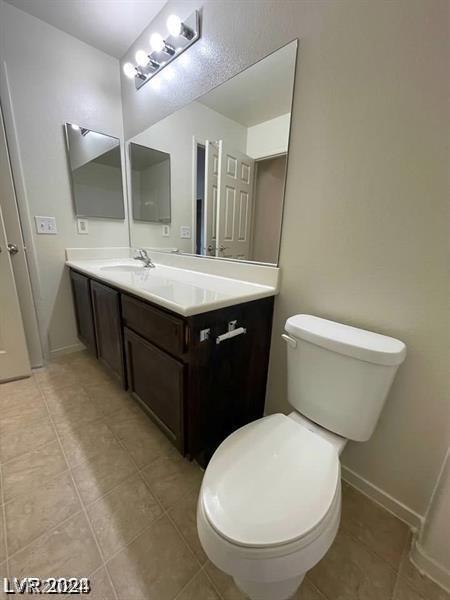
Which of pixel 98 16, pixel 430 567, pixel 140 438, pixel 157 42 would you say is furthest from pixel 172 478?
pixel 98 16

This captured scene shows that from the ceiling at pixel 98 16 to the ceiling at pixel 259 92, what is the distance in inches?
29.3

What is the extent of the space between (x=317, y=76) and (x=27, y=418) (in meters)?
2.19

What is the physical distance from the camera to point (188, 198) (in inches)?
63.2

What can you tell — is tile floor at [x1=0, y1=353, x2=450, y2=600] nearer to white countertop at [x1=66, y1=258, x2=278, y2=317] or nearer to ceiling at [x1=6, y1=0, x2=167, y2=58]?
white countertop at [x1=66, y1=258, x2=278, y2=317]

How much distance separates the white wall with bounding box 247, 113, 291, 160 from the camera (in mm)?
1079

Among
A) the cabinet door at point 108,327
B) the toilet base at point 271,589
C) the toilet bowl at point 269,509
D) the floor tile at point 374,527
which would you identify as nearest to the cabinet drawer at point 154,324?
the cabinet door at point 108,327

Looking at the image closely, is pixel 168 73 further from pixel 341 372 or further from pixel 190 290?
pixel 341 372

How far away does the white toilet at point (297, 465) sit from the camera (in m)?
0.57

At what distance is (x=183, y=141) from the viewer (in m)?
1.58

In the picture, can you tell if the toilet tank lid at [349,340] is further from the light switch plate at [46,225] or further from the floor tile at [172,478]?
the light switch plate at [46,225]

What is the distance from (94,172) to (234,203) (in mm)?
1292

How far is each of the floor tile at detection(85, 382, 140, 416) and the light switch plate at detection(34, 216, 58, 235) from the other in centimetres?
116

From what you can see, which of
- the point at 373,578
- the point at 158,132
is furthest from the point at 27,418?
the point at 158,132

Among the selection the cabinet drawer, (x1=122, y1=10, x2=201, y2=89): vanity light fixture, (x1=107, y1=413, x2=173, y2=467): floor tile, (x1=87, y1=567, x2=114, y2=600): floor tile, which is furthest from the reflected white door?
(x1=87, y1=567, x2=114, y2=600): floor tile
